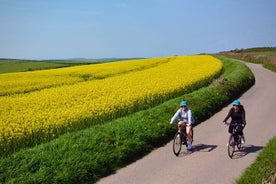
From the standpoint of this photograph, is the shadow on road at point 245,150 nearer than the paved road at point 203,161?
No

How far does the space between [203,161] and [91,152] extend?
339 centimetres

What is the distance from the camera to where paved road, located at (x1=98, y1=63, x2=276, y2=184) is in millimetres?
11055

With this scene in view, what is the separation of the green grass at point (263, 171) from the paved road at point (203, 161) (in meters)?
0.59

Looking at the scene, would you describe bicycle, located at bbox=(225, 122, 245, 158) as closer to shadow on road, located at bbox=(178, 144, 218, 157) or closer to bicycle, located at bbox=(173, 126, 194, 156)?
shadow on road, located at bbox=(178, 144, 218, 157)

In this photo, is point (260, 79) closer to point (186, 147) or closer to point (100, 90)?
point (100, 90)

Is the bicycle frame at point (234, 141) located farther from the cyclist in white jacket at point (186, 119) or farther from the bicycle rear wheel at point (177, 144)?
the bicycle rear wheel at point (177, 144)

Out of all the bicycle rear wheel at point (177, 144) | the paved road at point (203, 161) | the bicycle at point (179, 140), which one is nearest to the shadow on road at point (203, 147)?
the paved road at point (203, 161)

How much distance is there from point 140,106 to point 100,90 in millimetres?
4906

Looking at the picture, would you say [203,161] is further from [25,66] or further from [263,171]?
[25,66]

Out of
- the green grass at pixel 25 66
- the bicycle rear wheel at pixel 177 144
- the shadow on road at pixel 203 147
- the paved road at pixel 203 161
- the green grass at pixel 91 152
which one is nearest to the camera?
the green grass at pixel 91 152

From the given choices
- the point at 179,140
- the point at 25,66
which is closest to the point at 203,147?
the point at 179,140

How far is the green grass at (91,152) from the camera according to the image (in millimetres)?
10203

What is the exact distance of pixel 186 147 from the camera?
14305mm

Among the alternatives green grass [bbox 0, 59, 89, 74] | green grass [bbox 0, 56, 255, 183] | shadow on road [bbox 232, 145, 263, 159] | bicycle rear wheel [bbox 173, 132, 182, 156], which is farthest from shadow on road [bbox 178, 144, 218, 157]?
green grass [bbox 0, 59, 89, 74]
